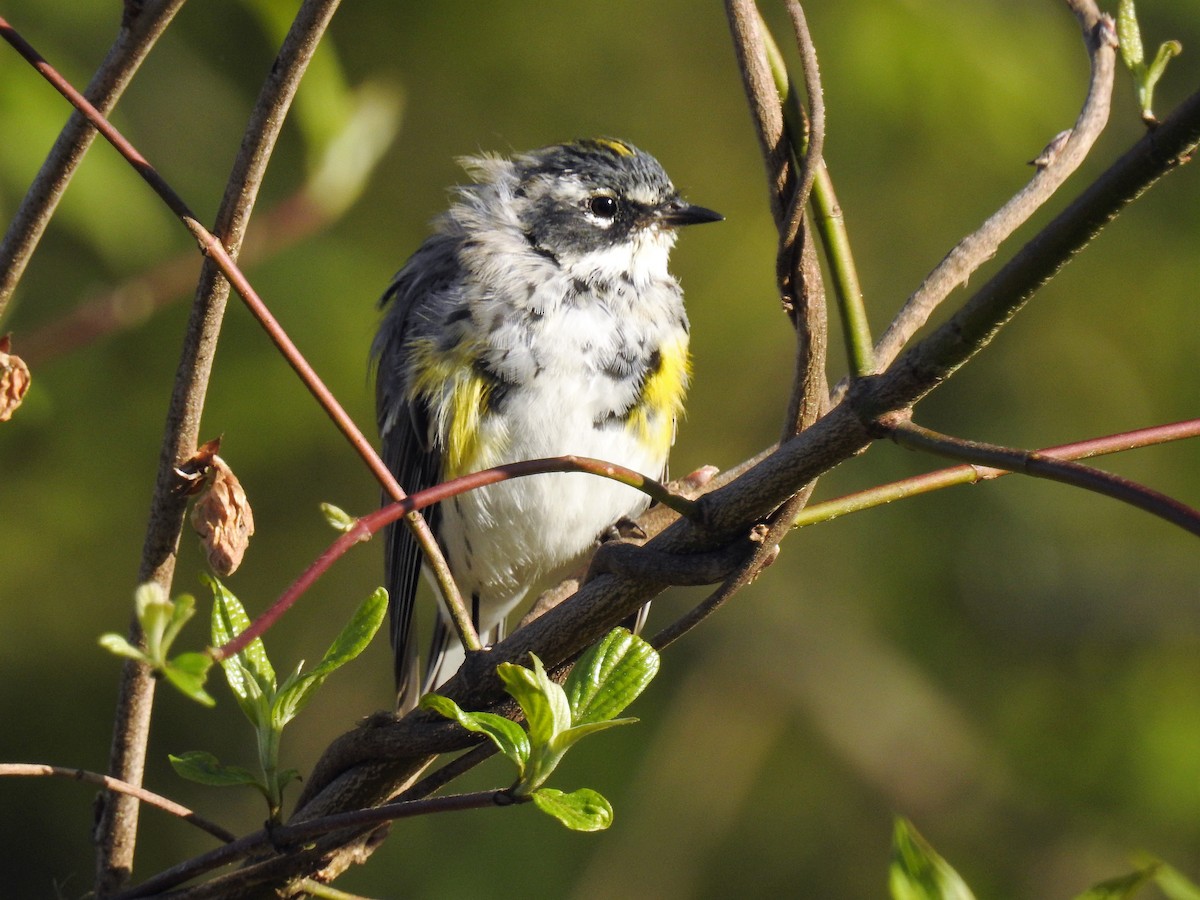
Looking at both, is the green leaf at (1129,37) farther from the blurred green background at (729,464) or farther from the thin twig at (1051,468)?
the blurred green background at (729,464)

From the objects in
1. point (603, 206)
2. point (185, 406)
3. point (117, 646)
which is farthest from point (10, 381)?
point (603, 206)

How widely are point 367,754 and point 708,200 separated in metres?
3.57

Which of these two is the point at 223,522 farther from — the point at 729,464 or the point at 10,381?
the point at 729,464

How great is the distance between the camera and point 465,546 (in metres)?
3.09

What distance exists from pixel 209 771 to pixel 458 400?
1439 mm

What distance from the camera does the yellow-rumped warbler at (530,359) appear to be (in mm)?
2629

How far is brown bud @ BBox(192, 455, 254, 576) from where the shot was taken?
4.34 feet

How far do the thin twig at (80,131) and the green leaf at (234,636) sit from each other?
17.8 inches

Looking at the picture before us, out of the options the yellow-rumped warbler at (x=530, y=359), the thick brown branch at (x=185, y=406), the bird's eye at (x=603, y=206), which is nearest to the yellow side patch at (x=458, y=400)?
the yellow-rumped warbler at (x=530, y=359)

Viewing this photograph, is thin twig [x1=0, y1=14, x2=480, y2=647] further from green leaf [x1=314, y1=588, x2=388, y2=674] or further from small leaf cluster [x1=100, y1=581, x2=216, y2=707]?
small leaf cluster [x1=100, y1=581, x2=216, y2=707]

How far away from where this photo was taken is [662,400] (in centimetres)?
278

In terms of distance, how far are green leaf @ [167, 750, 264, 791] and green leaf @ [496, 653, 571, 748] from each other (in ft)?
0.92

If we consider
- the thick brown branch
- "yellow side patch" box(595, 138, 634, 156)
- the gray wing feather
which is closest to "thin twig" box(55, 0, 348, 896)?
the thick brown branch

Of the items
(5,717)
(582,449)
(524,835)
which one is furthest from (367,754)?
(5,717)
